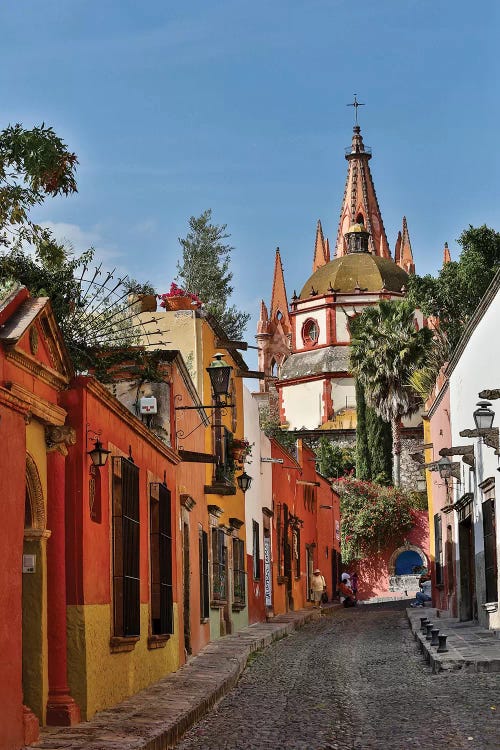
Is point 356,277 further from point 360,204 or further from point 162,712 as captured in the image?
point 162,712

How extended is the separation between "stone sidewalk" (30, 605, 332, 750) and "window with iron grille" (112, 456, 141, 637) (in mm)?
791

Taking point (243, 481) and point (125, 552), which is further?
point (243, 481)

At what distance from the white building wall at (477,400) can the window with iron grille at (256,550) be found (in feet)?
17.8

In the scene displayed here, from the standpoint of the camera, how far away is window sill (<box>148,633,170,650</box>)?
14.6 meters

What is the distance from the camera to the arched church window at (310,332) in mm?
80250

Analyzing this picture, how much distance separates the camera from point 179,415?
19.1m

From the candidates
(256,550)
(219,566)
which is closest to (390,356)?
(256,550)

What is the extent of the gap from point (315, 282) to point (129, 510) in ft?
227

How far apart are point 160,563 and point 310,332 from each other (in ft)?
215

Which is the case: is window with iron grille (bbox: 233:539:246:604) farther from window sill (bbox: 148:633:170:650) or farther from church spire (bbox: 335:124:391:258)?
church spire (bbox: 335:124:391:258)

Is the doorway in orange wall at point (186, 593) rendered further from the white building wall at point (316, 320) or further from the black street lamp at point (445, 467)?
the white building wall at point (316, 320)

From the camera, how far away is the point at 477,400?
2253cm

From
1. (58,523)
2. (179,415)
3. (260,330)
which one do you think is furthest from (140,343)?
(260,330)

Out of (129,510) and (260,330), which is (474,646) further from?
A: (260,330)
